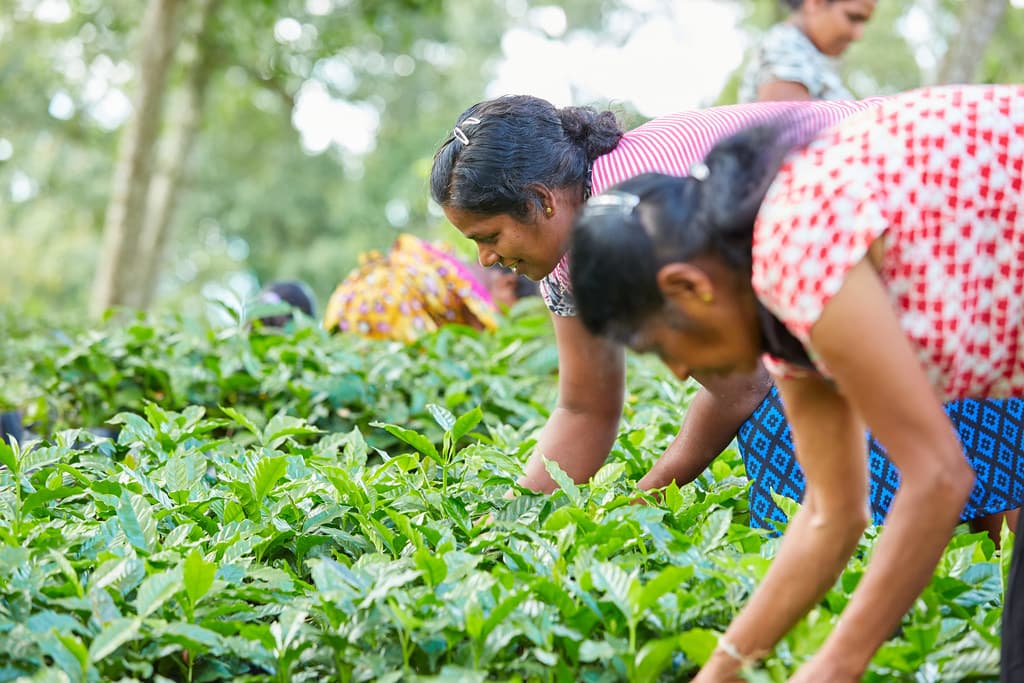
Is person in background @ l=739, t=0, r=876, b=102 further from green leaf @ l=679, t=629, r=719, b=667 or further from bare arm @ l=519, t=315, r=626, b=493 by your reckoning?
green leaf @ l=679, t=629, r=719, b=667

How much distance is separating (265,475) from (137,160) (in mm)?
7783

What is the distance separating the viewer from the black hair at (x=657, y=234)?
1690 mm

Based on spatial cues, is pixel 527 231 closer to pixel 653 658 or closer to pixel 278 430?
pixel 278 430

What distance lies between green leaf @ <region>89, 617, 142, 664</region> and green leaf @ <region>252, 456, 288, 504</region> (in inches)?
25.8

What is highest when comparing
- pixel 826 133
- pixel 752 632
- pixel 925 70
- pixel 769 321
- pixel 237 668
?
pixel 925 70

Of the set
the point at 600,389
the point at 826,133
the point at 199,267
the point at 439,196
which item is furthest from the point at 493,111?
the point at 199,267

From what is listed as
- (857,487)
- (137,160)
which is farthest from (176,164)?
(857,487)

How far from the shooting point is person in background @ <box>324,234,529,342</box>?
5434 mm

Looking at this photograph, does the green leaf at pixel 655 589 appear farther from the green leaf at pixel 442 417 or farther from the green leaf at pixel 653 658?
the green leaf at pixel 442 417

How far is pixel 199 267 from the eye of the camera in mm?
27734

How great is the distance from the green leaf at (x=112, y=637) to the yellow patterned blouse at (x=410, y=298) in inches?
135

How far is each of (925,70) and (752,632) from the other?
2236 centimetres

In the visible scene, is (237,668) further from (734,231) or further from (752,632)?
(734,231)

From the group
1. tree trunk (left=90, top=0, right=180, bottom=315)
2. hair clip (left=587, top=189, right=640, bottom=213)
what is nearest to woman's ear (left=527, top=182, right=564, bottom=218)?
hair clip (left=587, top=189, right=640, bottom=213)
